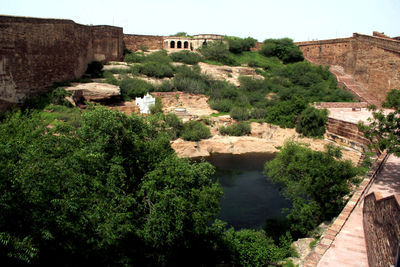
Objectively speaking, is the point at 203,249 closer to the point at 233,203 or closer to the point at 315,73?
the point at 233,203

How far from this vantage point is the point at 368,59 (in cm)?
2544

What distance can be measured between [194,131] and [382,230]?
43.6 ft

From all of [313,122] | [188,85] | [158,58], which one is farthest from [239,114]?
[158,58]

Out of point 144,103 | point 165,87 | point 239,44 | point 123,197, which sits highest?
point 239,44

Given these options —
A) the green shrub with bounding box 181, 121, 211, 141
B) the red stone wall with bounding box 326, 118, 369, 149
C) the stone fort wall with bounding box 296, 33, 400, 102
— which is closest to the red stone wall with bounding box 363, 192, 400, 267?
the red stone wall with bounding box 326, 118, 369, 149

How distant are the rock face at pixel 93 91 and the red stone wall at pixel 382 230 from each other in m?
14.8

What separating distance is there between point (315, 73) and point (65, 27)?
20.3m

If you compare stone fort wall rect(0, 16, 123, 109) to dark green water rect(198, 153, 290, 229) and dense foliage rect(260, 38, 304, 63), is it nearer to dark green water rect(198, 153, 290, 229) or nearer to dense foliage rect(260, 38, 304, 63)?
dark green water rect(198, 153, 290, 229)

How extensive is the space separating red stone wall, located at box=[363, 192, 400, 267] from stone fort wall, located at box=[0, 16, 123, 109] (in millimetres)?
14039

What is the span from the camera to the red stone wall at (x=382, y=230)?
5008mm

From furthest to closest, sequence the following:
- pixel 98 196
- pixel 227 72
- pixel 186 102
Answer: pixel 227 72 < pixel 186 102 < pixel 98 196

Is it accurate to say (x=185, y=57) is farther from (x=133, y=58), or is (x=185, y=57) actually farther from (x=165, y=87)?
(x=165, y=87)

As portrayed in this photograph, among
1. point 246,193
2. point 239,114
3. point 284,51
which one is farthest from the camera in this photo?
point 284,51

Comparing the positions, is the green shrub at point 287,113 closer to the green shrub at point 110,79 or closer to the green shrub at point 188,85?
the green shrub at point 188,85
